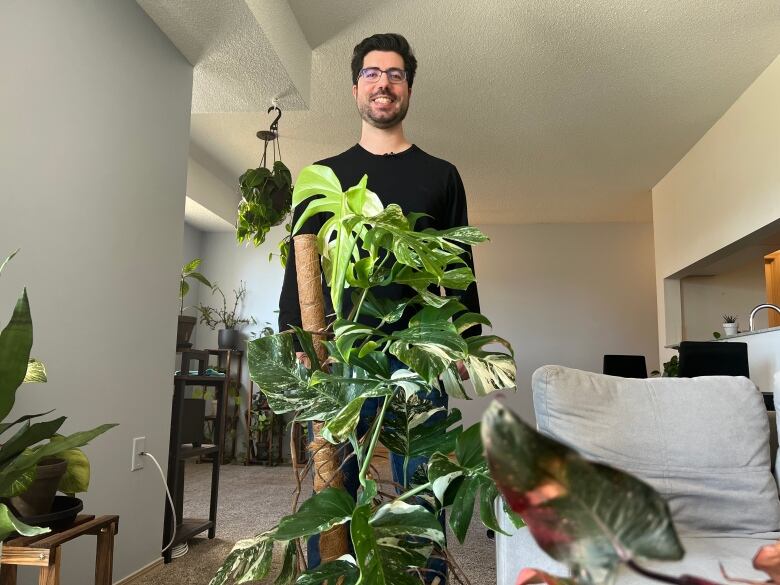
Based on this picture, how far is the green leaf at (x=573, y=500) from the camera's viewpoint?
196 millimetres

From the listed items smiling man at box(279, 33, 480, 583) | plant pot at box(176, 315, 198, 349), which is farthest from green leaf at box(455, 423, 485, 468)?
plant pot at box(176, 315, 198, 349)

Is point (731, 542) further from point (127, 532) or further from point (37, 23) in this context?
point (37, 23)

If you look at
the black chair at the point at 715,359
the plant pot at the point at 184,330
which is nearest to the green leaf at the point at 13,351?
the plant pot at the point at 184,330

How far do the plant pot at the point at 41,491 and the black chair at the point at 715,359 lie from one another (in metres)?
3.23

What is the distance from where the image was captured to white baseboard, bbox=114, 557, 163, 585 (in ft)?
7.79

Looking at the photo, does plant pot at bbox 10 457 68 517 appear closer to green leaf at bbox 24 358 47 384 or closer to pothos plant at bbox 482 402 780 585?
green leaf at bbox 24 358 47 384

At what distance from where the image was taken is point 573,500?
0.20 meters

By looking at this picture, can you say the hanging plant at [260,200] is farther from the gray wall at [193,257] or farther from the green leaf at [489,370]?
the gray wall at [193,257]

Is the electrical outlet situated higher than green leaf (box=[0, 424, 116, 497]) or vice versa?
green leaf (box=[0, 424, 116, 497])

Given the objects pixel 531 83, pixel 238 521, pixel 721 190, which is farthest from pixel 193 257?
pixel 721 190

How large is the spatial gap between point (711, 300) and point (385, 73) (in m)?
5.42

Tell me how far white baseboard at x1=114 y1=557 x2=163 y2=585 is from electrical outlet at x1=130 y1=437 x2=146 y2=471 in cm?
41

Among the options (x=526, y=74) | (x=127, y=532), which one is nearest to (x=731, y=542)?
(x=127, y=532)

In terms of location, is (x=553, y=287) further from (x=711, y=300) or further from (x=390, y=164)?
(x=390, y=164)
